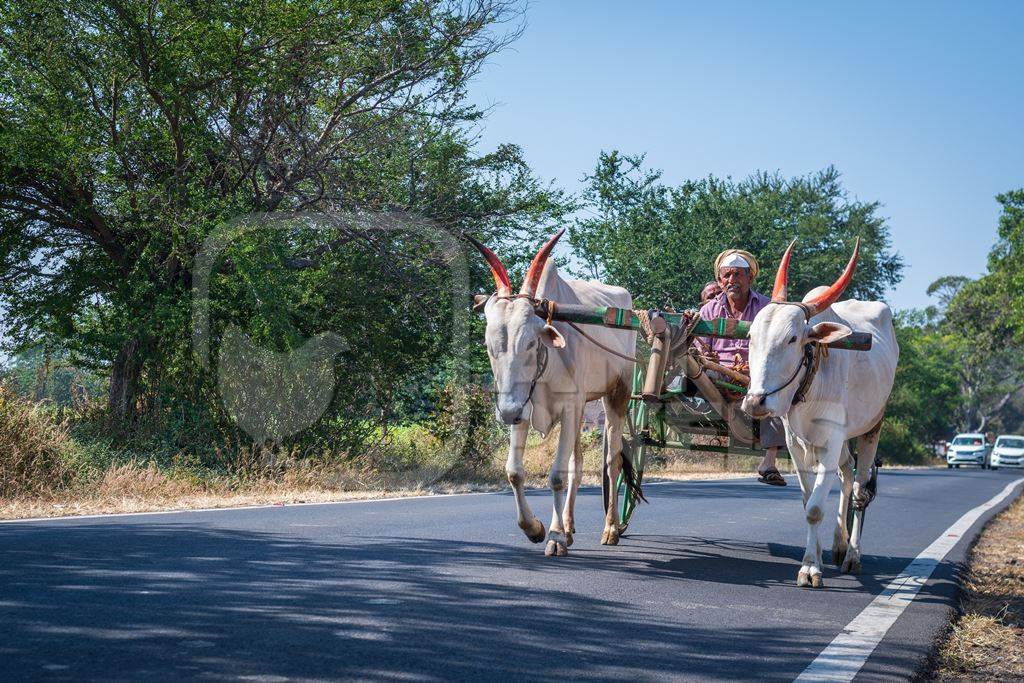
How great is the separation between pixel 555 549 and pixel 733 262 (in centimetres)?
300

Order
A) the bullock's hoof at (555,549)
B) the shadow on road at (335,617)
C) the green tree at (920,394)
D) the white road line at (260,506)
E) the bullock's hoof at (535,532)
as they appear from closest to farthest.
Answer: the shadow on road at (335,617)
the bullock's hoof at (555,549)
the bullock's hoof at (535,532)
the white road line at (260,506)
the green tree at (920,394)

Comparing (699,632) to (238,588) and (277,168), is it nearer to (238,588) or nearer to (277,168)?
(238,588)

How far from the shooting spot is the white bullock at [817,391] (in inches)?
299

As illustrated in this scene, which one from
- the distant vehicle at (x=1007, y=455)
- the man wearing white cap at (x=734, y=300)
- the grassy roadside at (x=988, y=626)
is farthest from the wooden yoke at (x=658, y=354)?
the distant vehicle at (x=1007, y=455)

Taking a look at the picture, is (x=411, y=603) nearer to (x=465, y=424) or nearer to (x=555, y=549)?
(x=555, y=549)

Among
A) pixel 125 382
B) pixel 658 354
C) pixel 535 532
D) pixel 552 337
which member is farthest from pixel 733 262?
pixel 125 382

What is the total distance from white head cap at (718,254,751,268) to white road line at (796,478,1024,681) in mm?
2947

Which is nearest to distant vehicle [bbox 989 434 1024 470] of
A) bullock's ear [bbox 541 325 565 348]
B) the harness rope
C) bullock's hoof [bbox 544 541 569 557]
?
bullock's hoof [bbox 544 541 569 557]

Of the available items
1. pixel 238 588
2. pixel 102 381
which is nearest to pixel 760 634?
pixel 238 588

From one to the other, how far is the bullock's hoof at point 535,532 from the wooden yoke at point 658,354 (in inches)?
60.0

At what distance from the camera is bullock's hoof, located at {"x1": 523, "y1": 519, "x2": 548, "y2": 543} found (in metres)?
8.91

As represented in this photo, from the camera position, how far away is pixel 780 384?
7.60m

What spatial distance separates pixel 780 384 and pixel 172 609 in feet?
14.0

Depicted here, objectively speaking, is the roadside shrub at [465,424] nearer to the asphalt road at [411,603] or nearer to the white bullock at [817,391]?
the asphalt road at [411,603]
